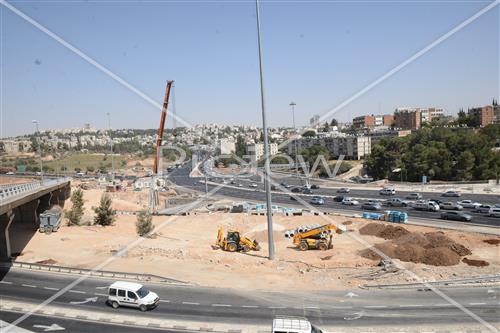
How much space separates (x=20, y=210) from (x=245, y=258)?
24.6 meters

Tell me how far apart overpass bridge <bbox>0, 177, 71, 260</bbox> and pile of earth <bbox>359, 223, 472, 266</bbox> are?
22805 mm

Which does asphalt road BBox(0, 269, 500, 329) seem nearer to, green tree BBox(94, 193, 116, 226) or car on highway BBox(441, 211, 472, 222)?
green tree BBox(94, 193, 116, 226)

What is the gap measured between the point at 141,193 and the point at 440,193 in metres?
48.5

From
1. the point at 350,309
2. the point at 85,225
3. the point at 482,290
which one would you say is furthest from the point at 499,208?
the point at 85,225

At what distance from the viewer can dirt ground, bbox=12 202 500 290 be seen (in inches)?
813

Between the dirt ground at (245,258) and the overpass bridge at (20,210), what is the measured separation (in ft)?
3.97

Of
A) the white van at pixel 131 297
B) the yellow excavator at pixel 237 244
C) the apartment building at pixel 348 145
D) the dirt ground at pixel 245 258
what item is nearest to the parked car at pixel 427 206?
the dirt ground at pixel 245 258

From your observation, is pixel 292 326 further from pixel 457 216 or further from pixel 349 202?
pixel 349 202

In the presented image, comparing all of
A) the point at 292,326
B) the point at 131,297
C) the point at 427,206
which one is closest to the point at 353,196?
the point at 427,206

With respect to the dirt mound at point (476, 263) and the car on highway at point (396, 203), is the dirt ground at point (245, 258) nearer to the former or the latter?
the dirt mound at point (476, 263)

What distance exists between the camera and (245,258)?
2539 cm

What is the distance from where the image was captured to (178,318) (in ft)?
50.7

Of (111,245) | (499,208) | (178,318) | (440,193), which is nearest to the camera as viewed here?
(178,318)

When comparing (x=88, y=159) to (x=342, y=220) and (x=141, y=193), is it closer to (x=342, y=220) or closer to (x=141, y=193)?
(x=141, y=193)
